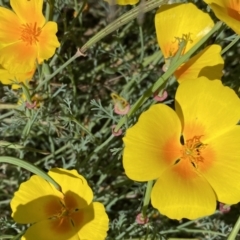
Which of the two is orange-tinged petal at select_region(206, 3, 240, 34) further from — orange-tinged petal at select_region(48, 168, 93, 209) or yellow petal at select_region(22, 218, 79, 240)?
yellow petal at select_region(22, 218, 79, 240)

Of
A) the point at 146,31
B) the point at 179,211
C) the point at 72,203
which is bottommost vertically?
the point at 179,211

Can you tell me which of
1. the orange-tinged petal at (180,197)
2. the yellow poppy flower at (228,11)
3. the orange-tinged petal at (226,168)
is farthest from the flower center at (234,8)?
the orange-tinged petal at (180,197)

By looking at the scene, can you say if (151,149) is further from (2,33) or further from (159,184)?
(2,33)

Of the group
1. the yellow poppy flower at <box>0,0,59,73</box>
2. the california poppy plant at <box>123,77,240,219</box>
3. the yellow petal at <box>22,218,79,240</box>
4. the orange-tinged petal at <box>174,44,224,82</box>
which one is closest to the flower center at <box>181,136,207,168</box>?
the california poppy plant at <box>123,77,240,219</box>

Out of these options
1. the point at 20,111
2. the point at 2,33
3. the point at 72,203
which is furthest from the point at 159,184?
the point at 2,33

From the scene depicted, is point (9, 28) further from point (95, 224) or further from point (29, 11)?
point (95, 224)

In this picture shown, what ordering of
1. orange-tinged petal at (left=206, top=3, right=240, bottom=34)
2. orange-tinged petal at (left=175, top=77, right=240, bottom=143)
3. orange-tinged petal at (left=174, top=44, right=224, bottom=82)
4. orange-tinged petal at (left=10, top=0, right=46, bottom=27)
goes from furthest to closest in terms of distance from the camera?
orange-tinged petal at (left=10, top=0, right=46, bottom=27) < orange-tinged petal at (left=174, top=44, right=224, bottom=82) < orange-tinged petal at (left=175, top=77, right=240, bottom=143) < orange-tinged petal at (left=206, top=3, right=240, bottom=34)

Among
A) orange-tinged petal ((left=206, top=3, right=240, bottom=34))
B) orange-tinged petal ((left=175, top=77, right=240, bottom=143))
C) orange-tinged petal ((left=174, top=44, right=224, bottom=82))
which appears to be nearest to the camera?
orange-tinged petal ((left=206, top=3, right=240, bottom=34))
